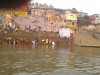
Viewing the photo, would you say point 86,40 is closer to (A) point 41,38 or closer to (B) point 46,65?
(A) point 41,38

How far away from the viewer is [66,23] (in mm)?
47281

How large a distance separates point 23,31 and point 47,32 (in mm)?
3780

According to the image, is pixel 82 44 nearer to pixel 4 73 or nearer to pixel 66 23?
pixel 66 23

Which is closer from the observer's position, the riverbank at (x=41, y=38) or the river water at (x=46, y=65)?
the river water at (x=46, y=65)

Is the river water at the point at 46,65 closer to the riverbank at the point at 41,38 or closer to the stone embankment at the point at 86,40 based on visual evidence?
the riverbank at the point at 41,38

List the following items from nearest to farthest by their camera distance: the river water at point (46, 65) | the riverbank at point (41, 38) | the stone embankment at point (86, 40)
Answer: 1. the river water at point (46, 65)
2. the riverbank at point (41, 38)
3. the stone embankment at point (86, 40)

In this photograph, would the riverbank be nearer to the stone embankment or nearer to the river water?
the stone embankment

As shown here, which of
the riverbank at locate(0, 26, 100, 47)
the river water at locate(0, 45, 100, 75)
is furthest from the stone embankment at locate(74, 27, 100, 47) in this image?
the river water at locate(0, 45, 100, 75)

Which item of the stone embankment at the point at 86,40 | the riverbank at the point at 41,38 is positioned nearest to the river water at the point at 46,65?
the riverbank at the point at 41,38

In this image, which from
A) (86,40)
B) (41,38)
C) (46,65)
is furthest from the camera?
(86,40)

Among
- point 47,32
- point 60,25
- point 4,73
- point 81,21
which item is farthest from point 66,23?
point 4,73

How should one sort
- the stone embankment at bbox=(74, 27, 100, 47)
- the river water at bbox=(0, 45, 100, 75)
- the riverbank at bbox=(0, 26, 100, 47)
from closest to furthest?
1. the river water at bbox=(0, 45, 100, 75)
2. the riverbank at bbox=(0, 26, 100, 47)
3. the stone embankment at bbox=(74, 27, 100, 47)

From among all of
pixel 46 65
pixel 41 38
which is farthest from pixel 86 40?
pixel 46 65

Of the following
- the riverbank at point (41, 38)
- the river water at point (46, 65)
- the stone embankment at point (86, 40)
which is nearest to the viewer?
the river water at point (46, 65)
